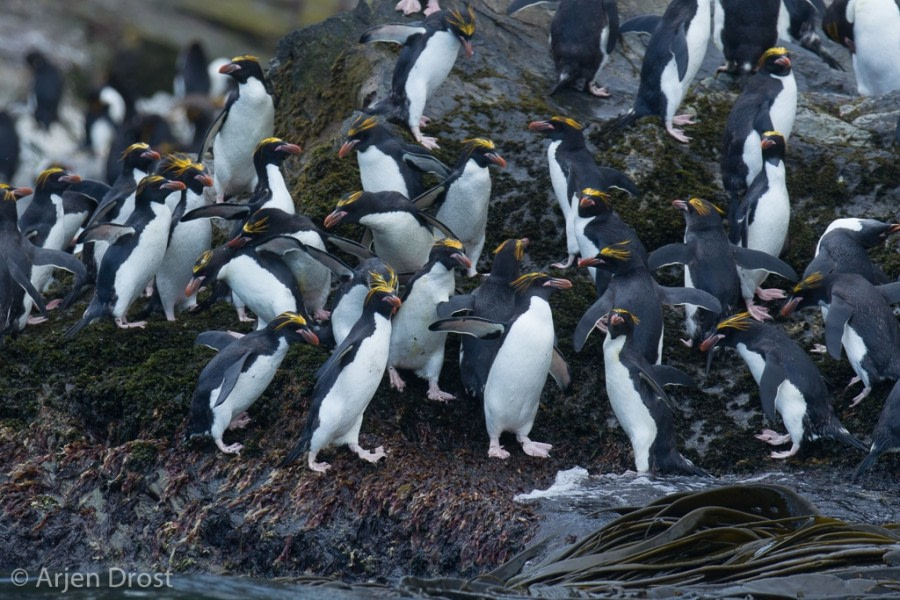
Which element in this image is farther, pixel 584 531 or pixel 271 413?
pixel 271 413

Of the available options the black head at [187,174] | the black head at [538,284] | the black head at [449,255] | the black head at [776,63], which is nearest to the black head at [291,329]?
the black head at [449,255]

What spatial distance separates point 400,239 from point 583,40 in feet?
10.1

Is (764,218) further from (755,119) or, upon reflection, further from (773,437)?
(773,437)

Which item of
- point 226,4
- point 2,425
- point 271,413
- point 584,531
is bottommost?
point 226,4

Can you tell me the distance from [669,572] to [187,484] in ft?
9.75

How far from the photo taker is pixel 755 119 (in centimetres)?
1006

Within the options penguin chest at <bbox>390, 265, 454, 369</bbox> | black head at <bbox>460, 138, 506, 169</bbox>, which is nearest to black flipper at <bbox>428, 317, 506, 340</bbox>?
penguin chest at <bbox>390, 265, 454, 369</bbox>

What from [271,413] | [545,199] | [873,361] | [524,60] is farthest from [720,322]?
[524,60]

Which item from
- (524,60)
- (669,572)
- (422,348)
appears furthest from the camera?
(524,60)

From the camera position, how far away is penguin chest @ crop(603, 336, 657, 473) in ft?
25.3

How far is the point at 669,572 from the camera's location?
6176 millimetres

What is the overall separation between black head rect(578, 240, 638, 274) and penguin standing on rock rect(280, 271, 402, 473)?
147 cm

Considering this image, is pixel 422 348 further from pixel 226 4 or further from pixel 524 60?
pixel 226 4

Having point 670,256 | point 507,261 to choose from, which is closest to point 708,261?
point 670,256
